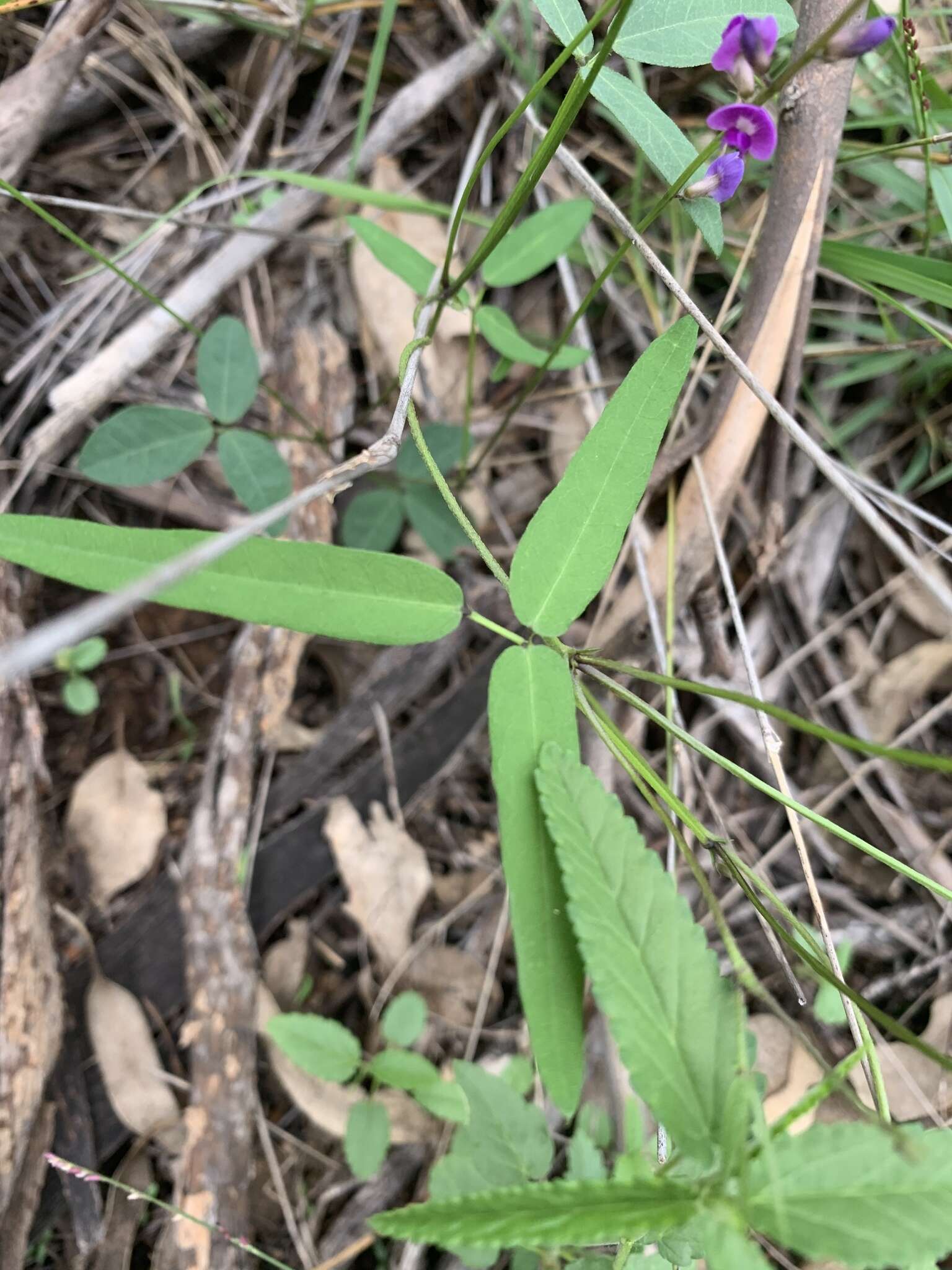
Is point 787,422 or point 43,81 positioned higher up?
point 43,81

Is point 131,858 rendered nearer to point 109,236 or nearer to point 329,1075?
point 329,1075

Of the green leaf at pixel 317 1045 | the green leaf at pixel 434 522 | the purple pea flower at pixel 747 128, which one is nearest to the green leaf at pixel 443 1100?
the green leaf at pixel 317 1045

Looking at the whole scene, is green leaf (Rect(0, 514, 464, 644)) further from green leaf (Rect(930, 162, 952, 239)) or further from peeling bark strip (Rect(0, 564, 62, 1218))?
green leaf (Rect(930, 162, 952, 239))

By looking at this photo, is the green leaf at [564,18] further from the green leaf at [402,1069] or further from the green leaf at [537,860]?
the green leaf at [402,1069]

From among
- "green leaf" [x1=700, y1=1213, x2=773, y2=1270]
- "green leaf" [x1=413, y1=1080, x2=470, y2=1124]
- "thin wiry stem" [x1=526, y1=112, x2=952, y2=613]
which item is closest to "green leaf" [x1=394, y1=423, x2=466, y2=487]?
"thin wiry stem" [x1=526, y1=112, x2=952, y2=613]

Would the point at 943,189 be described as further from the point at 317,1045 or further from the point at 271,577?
the point at 317,1045

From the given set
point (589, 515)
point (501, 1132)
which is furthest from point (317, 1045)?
point (589, 515)
